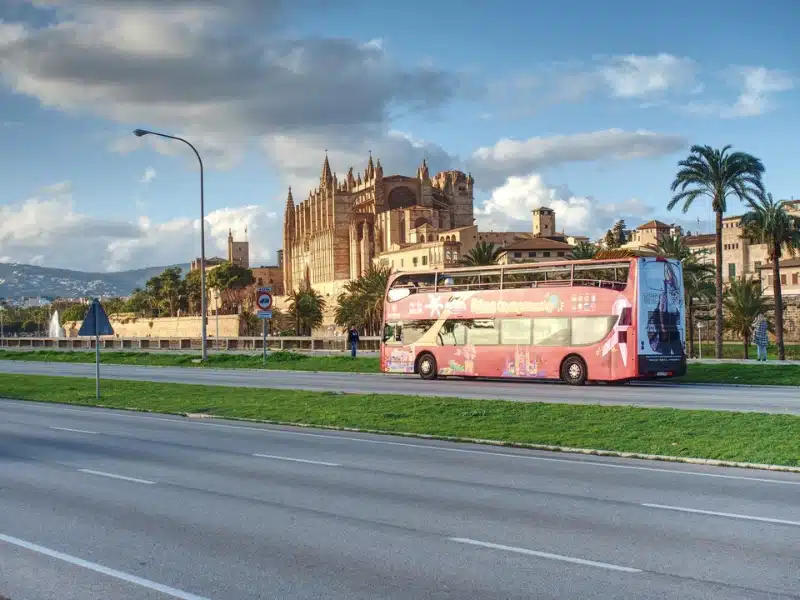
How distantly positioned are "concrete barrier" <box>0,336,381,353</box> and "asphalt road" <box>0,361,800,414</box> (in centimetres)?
1469

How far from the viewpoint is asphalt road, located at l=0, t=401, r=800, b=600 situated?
25.0 feet

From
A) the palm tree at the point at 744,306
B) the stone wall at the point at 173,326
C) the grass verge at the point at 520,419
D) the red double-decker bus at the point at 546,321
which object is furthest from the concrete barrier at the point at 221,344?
the stone wall at the point at 173,326

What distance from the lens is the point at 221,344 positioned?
2645 inches

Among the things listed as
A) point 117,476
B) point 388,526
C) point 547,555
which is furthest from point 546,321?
point 547,555

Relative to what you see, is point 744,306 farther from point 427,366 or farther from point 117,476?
point 117,476

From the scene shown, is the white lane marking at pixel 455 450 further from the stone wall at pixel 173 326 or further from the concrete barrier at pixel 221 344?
the stone wall at pixel 173 326

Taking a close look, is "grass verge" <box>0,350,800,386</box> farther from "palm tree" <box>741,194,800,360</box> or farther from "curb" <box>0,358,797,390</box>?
"palm tree" <box>741,194,800,360</box>

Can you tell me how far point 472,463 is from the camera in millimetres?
14570

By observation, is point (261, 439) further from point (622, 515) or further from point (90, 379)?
point (90, 379)

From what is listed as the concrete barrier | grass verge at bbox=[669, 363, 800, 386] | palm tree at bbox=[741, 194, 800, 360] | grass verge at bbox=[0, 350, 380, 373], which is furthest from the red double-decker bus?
palm tree at bbox=[741, 194, 800, 360]

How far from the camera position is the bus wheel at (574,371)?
3044 cm

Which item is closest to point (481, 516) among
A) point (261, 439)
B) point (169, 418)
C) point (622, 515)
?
point (622, 515)

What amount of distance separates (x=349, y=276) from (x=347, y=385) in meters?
149

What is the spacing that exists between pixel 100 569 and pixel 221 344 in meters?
59.8
